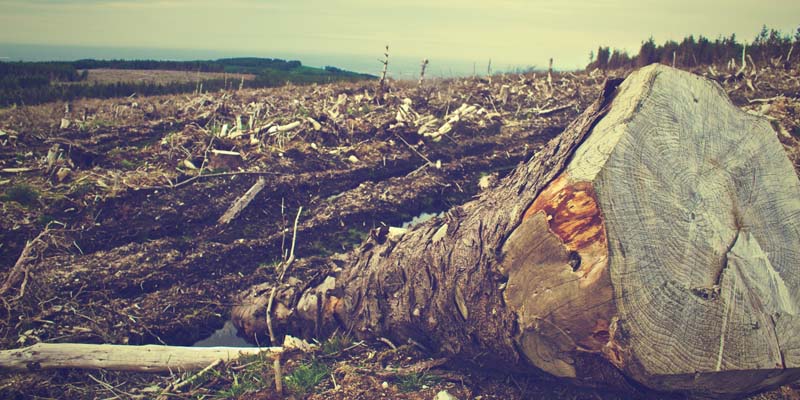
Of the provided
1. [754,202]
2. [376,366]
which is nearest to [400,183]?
[376,366]

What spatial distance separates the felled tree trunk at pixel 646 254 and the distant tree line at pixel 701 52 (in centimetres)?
847

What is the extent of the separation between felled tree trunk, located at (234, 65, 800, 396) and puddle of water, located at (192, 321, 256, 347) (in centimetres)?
252

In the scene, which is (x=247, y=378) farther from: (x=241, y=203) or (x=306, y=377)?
(x=241, y=203)

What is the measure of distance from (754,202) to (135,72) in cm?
2681

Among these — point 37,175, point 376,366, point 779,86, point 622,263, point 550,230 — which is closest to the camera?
point 622,263

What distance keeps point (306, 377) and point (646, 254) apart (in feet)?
8.74

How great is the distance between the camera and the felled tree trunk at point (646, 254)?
263cm

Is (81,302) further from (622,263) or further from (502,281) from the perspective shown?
(622,263)

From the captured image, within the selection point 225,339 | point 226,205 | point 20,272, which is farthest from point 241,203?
point 20,272

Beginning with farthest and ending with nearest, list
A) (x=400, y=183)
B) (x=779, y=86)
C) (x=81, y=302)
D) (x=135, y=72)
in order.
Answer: (x=135, y=72), (x=779, y=86), (x=400, y=183), (x=81, y=302)

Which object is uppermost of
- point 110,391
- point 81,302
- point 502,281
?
point 502,281

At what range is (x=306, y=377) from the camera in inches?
151

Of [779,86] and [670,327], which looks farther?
[779,86]

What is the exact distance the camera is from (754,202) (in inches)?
121
